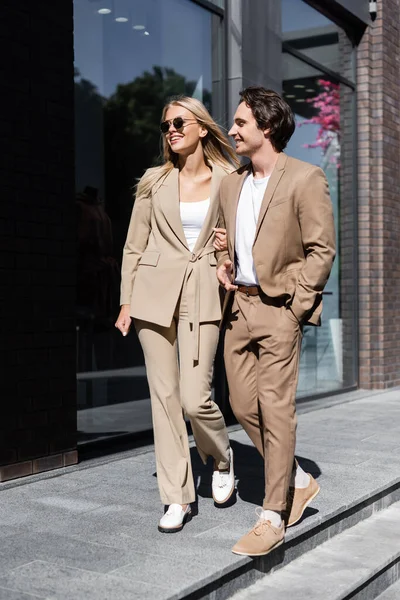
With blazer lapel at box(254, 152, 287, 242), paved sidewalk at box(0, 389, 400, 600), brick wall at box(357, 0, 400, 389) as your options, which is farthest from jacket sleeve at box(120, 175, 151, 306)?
brick wall at box(357, 0, 400, 389)

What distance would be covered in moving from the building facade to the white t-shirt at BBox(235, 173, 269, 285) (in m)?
1.62

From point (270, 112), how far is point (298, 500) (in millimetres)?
1849

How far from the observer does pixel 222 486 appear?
15.1ft

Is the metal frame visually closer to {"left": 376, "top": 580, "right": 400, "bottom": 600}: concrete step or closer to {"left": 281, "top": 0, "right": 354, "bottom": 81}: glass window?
{"left": 281, "top": 0, "right": 354, "bottom": 81}: glass window

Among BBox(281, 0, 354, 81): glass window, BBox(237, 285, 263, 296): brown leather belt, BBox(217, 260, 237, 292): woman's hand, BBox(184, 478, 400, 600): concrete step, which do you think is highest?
BBox(281, 0, 354, 81): glass window

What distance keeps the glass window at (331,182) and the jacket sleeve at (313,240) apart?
5.11m

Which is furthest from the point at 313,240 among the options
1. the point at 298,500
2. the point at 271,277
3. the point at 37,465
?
the point at 37,465

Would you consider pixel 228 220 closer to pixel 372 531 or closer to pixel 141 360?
pixel 372 531

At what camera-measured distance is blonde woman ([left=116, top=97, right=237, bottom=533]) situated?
13.8 ft

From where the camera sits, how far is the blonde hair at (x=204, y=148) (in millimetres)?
4352

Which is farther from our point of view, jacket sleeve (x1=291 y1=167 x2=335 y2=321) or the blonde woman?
the blonde woman

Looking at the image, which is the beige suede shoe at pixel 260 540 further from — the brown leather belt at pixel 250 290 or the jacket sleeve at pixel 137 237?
the jacket sleeve at pixel 137 237

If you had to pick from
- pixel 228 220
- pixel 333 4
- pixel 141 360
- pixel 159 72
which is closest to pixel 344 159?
pixel 333 4

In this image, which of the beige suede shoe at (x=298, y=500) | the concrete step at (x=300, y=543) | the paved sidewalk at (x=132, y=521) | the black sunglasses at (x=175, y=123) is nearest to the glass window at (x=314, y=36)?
the paved sidewalk at (x=132, y=521)
